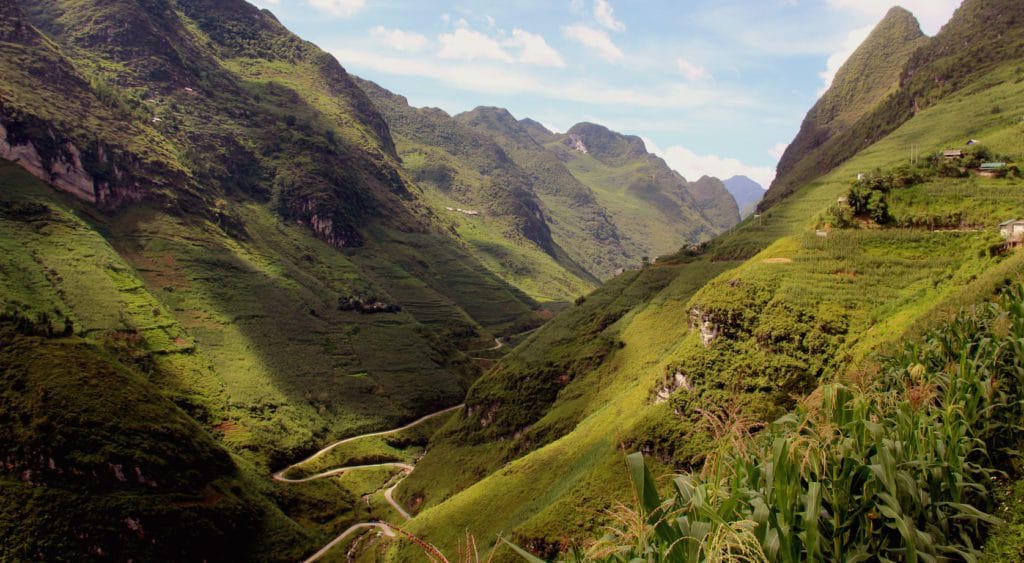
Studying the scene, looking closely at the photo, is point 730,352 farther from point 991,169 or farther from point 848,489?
point 848,489

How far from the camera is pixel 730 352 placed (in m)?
51.0

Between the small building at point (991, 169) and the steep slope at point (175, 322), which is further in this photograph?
the steep slope at point (175, 322)

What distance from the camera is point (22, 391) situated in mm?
61156

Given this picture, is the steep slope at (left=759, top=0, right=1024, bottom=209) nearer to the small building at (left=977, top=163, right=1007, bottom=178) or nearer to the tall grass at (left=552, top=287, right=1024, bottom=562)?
the small building at (left=977, top=163, right=1007, bottom=178)

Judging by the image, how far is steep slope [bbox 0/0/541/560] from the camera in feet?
198

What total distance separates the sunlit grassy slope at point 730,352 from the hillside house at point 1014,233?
3.00 ft

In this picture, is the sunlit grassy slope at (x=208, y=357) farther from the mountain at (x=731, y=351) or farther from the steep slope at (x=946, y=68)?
the steep slope at (x=946, y=68)

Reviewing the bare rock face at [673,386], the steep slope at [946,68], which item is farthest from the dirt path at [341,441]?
the steep slope at [946,68]

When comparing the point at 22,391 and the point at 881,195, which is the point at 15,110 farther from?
the point at 881,195

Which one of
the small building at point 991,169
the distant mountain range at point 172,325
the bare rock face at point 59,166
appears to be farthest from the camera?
the bare rock face at point 59,166

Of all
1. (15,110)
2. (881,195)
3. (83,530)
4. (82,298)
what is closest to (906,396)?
(881,195)

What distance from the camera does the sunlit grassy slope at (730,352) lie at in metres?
43.4

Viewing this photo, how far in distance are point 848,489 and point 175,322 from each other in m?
118

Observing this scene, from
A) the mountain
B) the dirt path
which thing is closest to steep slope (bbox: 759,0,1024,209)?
the mountain
